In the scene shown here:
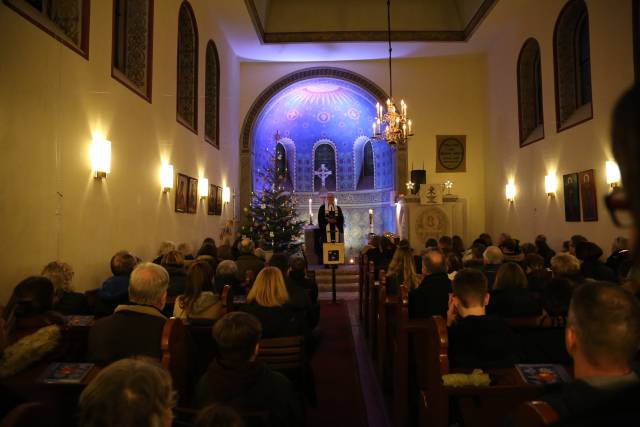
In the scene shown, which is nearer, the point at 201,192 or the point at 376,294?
the point at 376,294

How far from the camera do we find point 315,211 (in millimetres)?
17562

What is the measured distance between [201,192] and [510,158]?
8413mm

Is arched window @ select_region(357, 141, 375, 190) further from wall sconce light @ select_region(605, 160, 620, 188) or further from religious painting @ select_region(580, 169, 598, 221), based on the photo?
wall sconce light @ select_region(605, 160, 620, 188)

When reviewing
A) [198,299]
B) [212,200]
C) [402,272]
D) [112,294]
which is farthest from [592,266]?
[212,200]

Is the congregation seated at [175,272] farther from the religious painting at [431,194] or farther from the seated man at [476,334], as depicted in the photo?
the religious painting at [431,194]

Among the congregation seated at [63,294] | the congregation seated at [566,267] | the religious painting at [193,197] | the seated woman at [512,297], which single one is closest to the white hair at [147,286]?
the congregation seated at [63,294]

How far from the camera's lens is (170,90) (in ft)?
29.7

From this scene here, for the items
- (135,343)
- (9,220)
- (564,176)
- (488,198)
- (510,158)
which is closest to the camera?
(135,343)

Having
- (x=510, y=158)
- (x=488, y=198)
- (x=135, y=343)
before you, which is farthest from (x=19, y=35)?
(x=488, y=198)

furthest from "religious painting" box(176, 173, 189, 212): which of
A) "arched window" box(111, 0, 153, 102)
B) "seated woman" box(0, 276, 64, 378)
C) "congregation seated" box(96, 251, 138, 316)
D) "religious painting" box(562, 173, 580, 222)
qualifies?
"religious painting" box(562, 173, 580, 222)

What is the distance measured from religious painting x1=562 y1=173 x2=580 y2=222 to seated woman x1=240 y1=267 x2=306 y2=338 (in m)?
7.29

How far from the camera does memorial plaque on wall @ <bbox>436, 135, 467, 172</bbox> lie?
14719mm

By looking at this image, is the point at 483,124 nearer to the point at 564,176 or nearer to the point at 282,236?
the point at 564,176

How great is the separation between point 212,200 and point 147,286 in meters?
8.76
